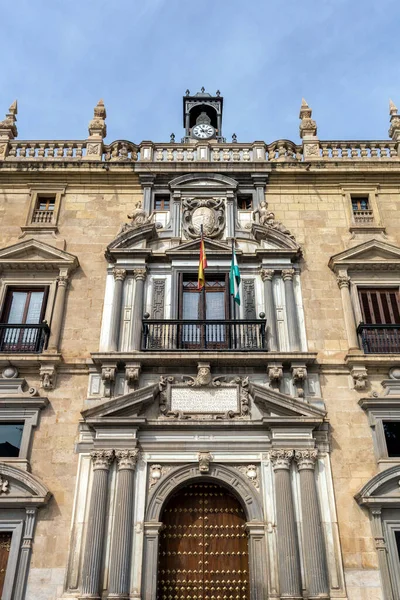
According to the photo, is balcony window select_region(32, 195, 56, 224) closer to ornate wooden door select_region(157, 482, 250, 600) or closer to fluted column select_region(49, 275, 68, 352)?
fluted column select_region(49, 275, 68, 352)

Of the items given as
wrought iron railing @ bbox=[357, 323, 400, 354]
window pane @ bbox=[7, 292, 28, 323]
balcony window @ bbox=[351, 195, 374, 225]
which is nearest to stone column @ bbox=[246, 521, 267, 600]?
wrought iron railing @ bbox=[357, 323, 400, 354]

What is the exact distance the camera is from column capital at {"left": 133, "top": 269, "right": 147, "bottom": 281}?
14.0 meters

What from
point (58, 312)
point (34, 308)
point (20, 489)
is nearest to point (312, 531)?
point (20, 489)

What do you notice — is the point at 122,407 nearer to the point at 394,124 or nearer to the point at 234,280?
the point at 234,280

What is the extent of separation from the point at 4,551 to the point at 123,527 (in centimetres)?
243

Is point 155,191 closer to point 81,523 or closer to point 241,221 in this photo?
point 241,221

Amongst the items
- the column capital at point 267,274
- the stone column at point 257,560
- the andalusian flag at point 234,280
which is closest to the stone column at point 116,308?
the andalusian flag at point 234,280

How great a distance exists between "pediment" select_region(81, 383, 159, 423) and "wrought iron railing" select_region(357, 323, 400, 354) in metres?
5.18

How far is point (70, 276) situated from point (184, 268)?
116 inches

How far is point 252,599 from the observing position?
33.7ft

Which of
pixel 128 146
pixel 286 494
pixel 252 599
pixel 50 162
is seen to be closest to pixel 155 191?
pixel 128 146

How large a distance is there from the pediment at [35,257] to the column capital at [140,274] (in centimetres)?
158

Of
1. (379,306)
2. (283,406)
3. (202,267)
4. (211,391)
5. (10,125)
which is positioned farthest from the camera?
(10,125)

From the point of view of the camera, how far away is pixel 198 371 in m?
12.5
